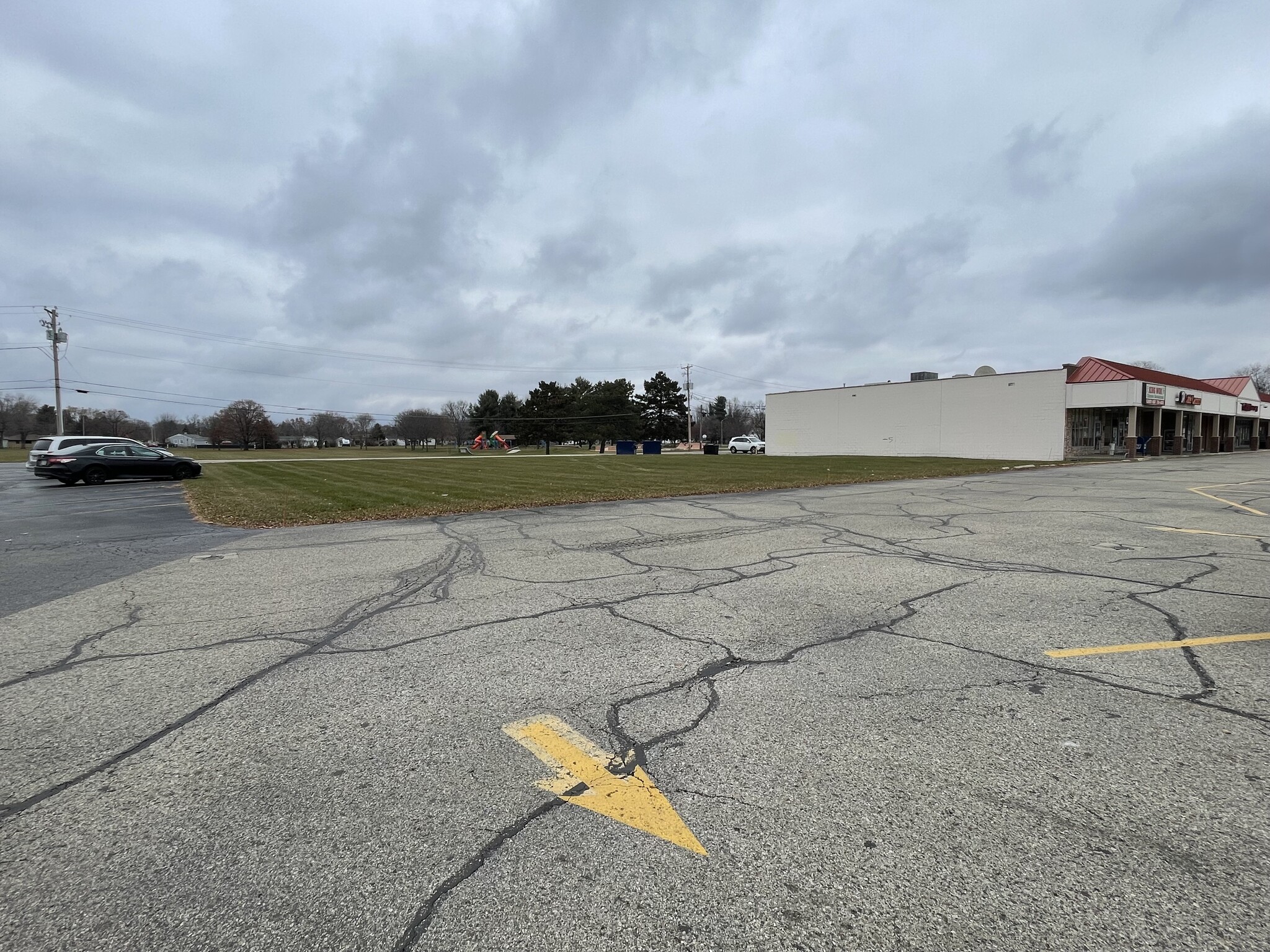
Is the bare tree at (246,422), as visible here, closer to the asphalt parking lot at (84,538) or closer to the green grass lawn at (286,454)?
the green grass lawn at (286,454)

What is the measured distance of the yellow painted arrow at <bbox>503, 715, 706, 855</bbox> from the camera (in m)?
2.52

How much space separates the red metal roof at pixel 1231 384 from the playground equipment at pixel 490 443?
3245 inches

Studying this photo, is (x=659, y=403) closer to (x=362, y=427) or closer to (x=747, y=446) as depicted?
(x=747, y=446)

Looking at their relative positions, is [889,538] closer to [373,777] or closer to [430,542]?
[430,542]

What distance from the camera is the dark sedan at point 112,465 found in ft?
71.3

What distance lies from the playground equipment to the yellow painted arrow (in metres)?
87.3

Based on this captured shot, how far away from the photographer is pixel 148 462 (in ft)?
77.4

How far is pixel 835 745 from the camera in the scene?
10.3 feet

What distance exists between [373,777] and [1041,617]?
17.5 feet

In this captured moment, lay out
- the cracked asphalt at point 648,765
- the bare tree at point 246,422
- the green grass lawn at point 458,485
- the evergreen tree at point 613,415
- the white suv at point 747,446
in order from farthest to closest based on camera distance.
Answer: the bare tree at point 246,422 < the evergreen tree at point 613,415 < the white suv at point 747,446 < the green grass lawn at point 458,485 < the cracked asphalt at point 648,765

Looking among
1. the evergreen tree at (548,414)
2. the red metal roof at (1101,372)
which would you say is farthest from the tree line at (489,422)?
the red metal roof at (1101,372)

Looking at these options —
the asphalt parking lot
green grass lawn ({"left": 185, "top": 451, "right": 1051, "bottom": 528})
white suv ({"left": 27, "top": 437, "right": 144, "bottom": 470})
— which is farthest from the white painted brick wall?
white suv ({"left": 27, "top": 437, "right": 144, "bottom": 470})

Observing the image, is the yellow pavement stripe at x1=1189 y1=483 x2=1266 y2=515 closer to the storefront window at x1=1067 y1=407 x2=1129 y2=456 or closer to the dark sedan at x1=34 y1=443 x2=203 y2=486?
the storefront window at x1=1067 y1=407 x2=1129 y2=456

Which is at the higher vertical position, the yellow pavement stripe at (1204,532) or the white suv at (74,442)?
the white suv at (74,442)
